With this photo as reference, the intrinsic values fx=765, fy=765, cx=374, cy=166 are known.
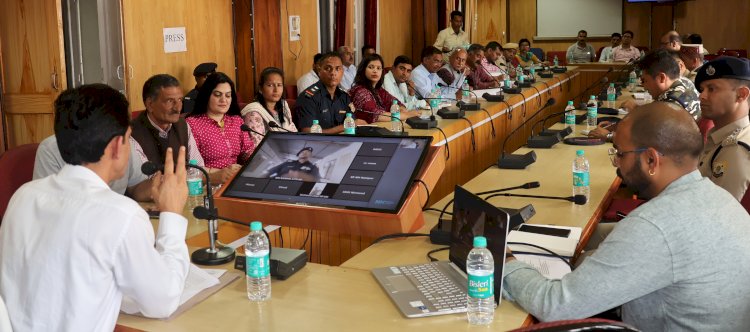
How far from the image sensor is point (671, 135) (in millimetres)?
1804

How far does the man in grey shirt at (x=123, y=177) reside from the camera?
277 centimetres

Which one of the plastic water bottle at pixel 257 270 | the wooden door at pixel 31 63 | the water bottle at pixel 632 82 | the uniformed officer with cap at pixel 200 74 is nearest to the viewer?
the plastic water bottle at pixel 257 270

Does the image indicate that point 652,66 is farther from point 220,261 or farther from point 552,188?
point 220,261

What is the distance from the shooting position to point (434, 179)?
8.05ft

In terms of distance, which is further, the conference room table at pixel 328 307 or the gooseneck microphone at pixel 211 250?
the gooseneck microphone at pixel 211 250

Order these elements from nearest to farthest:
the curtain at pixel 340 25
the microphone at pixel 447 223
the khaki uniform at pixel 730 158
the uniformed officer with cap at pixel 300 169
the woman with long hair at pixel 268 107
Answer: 1. the microphone at pixel 447 223
2. the uniformed officer with cap at pixel 300 169
3. the khaki uniform at pixel 730 158
4. the woman with long hair at pixel 268 107
5. the curtain at pixel 340 25

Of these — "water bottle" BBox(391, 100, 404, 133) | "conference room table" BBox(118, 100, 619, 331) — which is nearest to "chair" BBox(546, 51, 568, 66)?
"water bottle" BBox(391, 100, 404, 133)

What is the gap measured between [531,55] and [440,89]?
5191 mm

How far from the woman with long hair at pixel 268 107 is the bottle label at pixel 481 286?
2.77m

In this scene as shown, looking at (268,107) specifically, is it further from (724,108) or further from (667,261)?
(667,261)

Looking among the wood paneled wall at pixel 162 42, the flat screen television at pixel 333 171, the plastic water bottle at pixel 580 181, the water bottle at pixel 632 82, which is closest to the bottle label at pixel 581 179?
the plastic water bottle at pixel 580 181

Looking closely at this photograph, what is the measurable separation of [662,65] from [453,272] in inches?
120

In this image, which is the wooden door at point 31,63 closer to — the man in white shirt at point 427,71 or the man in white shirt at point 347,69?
the man in white shirt at point 347,69

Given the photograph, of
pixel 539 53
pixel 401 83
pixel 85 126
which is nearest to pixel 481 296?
pixel 85 126
